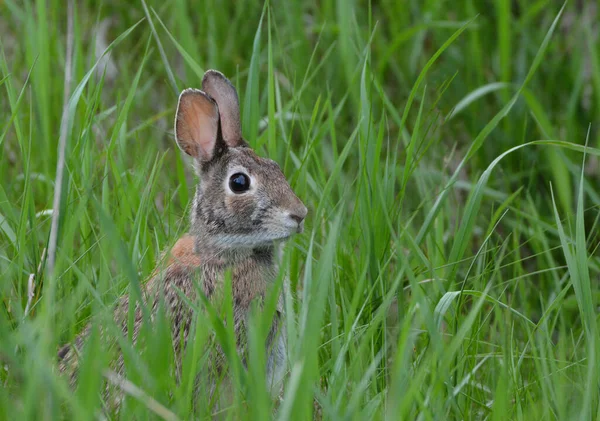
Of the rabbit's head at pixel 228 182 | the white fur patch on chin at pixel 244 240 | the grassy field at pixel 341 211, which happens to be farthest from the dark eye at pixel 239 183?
the grassy field at pixel 341 211

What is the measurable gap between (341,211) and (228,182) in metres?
0.83

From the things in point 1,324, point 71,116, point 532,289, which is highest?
point 71,116

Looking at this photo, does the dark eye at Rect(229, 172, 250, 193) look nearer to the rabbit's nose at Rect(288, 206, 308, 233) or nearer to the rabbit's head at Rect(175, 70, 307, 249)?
the rabbit's head at Rect(175, 70, 307, 249)

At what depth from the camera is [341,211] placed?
3607 mm

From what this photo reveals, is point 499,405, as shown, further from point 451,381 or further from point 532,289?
point 532,289

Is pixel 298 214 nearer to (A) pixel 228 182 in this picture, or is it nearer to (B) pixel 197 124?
(A) pixel 228 182

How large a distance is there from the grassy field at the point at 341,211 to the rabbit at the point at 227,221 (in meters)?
0.12

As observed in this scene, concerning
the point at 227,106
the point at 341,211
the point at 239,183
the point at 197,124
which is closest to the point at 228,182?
the point at 239,183

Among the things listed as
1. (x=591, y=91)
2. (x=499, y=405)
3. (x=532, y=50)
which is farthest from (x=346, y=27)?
(x=499, y=405)

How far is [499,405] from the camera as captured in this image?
2.91 metres

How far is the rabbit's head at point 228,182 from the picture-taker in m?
4.16

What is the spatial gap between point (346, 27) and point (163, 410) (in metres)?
3.61

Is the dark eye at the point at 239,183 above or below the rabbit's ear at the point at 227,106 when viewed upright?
below

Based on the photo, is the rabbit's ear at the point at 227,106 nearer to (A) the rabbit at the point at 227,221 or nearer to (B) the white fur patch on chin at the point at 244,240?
(A) the rabbit at the point at 227,221
